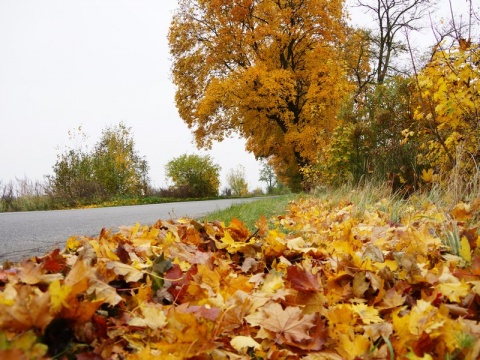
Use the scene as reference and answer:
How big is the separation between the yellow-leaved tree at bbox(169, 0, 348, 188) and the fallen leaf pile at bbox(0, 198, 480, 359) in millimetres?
10602

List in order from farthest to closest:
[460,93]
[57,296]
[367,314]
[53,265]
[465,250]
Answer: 1. [460,93]
2. [465,250]
3. [53,265]
4. [367,314]
5. [57,296]

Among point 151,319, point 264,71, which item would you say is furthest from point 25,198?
point 151,319

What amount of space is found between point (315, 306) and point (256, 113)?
1346 cm

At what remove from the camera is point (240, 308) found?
3.83ft

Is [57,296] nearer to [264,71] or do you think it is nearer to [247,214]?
[247,214]

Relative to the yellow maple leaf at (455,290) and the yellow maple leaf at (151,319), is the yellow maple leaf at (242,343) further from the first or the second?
the yellow maple leaf at (455,290)

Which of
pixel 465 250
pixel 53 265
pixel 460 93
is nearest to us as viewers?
pixel 53 265

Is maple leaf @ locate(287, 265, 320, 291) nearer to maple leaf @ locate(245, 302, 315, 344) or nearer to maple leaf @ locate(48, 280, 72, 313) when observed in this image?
maple leaf @ locate(245, 302, 315, 344)

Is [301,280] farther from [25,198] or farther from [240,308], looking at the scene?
[25,198]

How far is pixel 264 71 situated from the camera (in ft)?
41.8

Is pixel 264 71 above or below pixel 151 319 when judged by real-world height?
above

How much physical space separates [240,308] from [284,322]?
146mm

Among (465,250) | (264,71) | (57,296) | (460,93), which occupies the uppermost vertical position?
(264,71)

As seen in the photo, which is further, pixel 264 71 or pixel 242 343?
pixel 264 71
